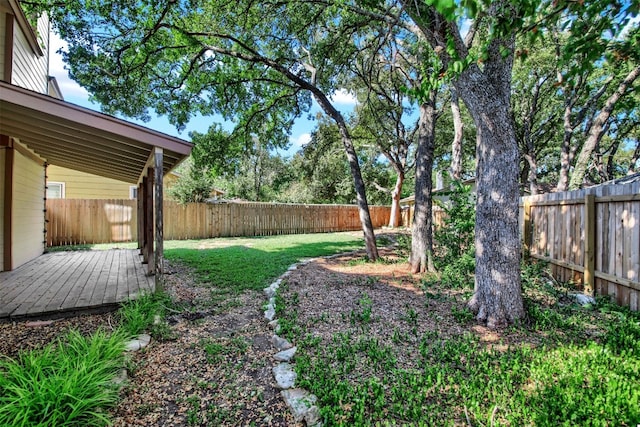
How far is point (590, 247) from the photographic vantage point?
13.6ft

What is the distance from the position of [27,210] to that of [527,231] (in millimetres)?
10186

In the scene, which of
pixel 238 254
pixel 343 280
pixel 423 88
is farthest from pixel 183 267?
pixel 423 88

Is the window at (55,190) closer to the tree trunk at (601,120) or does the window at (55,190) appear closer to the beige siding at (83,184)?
the beige siding at (83,184)

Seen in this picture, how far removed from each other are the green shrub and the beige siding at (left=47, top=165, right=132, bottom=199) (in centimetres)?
1207

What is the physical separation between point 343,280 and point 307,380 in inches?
121

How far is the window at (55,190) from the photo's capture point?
1115 cm

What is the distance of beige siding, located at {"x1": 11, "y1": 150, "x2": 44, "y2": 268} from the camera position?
17.6 ft

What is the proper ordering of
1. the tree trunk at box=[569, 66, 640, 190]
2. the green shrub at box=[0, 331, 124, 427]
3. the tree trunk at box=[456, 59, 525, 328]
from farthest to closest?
1. the tree trunk at box=[569, 66, 640, 190]
2. the tree trunk at box=[456, 59, 525, 328]
3. the green shrub at box=[0, 331, 124, 427]

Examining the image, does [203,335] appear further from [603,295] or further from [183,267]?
[603,295]

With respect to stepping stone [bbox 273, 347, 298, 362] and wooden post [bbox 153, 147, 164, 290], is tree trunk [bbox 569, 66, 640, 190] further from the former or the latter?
wooden post [bbox 153, 147, 164, 290]

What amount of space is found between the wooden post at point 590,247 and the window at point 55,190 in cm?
1540

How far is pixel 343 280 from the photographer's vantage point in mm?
5312

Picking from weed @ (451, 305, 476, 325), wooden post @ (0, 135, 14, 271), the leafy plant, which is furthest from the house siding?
weed @ (451, 305, 476, 325)

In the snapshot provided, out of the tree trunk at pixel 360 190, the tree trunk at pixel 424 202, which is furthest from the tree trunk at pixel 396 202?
the tree trunk at pixel 424 202
